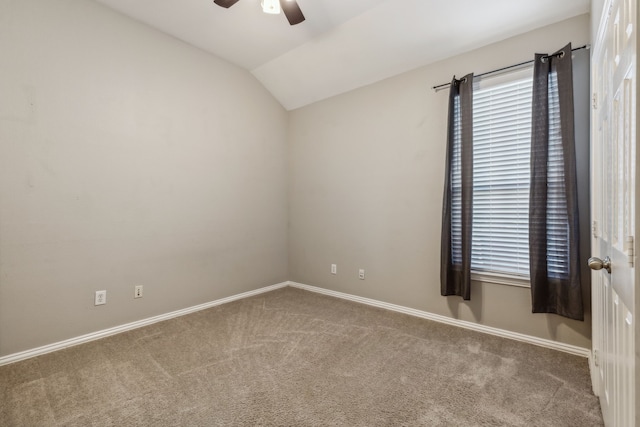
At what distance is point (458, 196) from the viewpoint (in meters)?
2.83

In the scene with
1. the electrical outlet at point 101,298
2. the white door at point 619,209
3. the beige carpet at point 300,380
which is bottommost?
the beige carpet at point 300,380

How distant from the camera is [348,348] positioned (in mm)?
2420

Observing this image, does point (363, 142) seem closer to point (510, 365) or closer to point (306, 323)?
point (306, 323)

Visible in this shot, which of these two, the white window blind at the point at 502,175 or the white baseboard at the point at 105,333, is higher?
the white window blind at the point at 502,175

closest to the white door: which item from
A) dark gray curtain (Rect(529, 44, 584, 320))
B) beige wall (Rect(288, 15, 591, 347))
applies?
dark gray curtain (Rect(529, 44, 584, 320))

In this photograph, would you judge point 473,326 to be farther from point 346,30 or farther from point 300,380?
point 346,30

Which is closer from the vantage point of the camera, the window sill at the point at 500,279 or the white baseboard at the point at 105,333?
the white baseboard at the point at 105,333

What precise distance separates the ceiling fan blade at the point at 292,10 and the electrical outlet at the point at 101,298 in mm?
2691

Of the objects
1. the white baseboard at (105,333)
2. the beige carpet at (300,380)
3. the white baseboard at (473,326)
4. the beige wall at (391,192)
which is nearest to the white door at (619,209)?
the beige carpet at (300,380)

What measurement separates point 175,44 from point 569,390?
422 centimetres

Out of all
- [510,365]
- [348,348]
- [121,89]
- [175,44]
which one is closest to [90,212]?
[121,89]

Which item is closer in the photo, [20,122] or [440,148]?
[20,122]

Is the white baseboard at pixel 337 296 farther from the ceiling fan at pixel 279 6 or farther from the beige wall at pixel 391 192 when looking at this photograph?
the ceiling fan at pixel 279 6

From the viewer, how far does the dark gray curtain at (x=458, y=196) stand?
2703 millimetres
